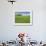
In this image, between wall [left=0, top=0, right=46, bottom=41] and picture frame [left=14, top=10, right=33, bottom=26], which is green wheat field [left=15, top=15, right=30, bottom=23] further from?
wall [left=0, top=0, right=46, bottom=41]

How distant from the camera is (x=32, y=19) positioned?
478 cm

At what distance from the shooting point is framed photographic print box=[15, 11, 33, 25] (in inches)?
188

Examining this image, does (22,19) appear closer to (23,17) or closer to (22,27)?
(23,17)

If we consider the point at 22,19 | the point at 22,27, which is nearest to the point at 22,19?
the point at 22,19

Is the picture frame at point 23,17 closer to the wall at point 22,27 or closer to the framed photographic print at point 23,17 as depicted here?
the framed photographic print at point 23,17

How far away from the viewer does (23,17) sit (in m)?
4.80

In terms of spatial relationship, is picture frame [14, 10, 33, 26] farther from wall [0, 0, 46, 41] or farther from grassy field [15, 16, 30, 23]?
wall [0, 0, 46, 41]

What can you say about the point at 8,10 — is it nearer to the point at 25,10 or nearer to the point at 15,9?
the point at 15,9

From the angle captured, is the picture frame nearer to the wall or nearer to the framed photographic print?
the framed photographic print

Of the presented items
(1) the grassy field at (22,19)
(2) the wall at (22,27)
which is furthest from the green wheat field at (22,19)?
(2) the wall at (22,27)

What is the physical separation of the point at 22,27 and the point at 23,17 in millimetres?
374

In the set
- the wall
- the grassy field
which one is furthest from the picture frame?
the wall

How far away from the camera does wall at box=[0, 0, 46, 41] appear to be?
4.76 metres

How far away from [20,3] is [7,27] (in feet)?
3.36
